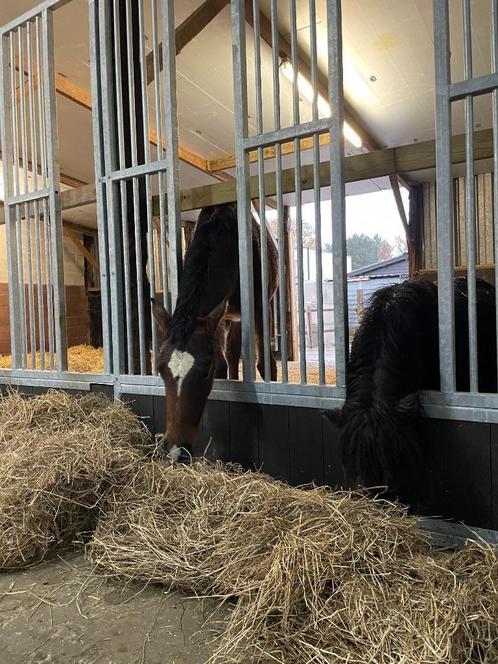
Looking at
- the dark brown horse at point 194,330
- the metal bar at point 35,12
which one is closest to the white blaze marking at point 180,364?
the dark brown horse at point 194,330

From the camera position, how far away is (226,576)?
54.4 inches

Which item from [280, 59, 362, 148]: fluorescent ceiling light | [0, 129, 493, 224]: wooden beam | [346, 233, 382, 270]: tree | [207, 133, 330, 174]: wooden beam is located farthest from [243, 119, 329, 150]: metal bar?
[346, 233, 382, 270]: tree

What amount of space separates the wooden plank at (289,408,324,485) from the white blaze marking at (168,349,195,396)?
512 millimetres

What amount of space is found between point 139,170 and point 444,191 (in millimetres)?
1738

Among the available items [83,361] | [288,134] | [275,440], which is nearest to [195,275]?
[288,134]

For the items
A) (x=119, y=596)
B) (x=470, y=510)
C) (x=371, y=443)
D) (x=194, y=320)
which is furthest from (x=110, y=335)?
(x=470, y=510)

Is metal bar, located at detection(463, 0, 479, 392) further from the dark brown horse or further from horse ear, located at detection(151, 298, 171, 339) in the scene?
horse ear, located at detection(151, 298, 171, 339)

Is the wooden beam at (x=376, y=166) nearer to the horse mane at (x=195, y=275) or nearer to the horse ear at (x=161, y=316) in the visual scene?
the horse mane at (x=195, y=275)

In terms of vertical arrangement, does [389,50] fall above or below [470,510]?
above

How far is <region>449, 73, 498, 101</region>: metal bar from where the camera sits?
164 cm

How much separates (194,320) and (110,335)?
0.94 meters

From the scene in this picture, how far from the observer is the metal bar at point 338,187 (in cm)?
197

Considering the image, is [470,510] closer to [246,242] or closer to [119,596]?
[119,596]

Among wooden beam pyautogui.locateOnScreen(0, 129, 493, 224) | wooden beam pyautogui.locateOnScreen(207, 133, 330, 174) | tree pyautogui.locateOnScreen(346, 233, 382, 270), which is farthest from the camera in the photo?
tree pyautogui.locateOnScreen(346, 233, 382, 270)
